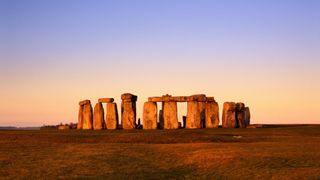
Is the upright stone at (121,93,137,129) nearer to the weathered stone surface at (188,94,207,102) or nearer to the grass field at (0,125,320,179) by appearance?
the weathered stone surface at (188,94,207,102)

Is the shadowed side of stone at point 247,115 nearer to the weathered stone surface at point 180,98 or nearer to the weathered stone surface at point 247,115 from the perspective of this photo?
the weathered stone surface at point 247,115

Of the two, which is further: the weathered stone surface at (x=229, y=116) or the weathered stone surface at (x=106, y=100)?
the weathered stone surface at (x=106, y=100)

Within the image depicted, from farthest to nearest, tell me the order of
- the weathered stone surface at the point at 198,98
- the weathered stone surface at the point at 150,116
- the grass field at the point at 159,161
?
the weathered stone surface at the point at 150,116 < the weathered stone surface at the point at 198,98 < the grass field at the point at 159,161

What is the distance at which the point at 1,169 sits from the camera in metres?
26.7

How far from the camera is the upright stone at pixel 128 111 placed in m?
59.1

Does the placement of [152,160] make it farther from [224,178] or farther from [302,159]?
[302,159]

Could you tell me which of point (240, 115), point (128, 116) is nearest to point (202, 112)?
point (240, 115)

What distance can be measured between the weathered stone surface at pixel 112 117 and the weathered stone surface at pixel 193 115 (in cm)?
851

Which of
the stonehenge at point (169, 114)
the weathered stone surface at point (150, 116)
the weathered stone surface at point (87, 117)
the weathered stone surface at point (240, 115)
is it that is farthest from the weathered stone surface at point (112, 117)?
the weathered stone surface at point (240, 115)

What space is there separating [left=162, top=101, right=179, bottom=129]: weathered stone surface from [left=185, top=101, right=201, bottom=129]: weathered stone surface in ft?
5.12

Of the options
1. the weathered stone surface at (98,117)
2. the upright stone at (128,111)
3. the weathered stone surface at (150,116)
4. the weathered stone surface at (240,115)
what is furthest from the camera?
the weathered stone surface at (98,117)

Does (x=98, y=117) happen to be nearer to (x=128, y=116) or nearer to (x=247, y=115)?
(x=128, y=116)

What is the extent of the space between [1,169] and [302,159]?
1600cm

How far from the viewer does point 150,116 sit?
5859 cm
